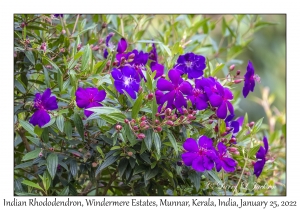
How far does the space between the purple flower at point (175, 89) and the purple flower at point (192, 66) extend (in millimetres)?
186

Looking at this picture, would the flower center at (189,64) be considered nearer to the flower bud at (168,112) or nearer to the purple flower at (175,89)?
the purple flower at (175,89)

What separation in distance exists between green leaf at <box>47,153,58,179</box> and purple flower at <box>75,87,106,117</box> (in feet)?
0.74

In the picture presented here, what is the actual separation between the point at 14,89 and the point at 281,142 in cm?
159

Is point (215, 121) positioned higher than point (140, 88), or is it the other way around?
point (140, 88)

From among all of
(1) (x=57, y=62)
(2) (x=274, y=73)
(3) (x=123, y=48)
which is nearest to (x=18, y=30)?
(1) (x=57, y=62)

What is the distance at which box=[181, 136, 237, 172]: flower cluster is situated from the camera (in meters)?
1.54

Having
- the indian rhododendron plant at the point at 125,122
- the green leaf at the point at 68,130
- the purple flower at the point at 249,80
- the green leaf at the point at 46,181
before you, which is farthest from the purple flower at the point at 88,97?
the purple flower at the point at 249,80

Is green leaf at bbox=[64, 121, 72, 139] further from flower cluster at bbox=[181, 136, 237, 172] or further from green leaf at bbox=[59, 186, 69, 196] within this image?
flower cluster at bbox=[181, 136, 237, 172]

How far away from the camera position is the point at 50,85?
1781 mm

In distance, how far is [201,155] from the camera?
154 cm

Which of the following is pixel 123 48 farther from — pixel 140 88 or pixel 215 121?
pixel 215 121

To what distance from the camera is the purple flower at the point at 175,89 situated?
61.3 inches

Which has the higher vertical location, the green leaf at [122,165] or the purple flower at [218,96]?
the purple flower at [218,96]

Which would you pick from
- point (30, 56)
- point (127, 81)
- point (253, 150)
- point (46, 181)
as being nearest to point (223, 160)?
point (253, 150)
